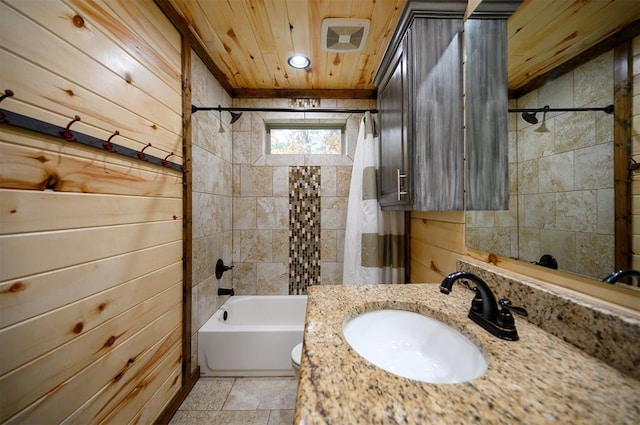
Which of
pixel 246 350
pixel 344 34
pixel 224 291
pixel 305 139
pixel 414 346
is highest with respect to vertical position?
pixel 344 34

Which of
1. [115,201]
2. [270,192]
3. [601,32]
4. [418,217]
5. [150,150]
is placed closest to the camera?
[601,32]

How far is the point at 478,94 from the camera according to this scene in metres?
1.00

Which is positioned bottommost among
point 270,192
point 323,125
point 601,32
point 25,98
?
point 270,192

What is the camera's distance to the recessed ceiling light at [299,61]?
1742mm

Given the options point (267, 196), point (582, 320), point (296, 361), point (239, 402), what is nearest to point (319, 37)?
point (267, 196)

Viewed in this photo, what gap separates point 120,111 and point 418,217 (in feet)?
5.94

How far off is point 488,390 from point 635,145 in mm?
640

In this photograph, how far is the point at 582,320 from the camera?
0.58 metres

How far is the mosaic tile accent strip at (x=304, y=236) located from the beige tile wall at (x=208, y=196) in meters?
0.62

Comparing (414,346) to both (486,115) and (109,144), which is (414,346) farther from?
(109,144)

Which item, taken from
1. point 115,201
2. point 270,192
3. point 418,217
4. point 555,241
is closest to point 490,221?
point 555,241

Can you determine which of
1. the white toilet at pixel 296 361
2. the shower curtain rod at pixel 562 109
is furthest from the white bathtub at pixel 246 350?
the shower curtain rod at pixel 562 109

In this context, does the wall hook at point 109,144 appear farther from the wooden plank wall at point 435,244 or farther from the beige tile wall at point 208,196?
the wooden plank wall at point 435,244

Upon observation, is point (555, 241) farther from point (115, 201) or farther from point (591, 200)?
point (115, 201)
